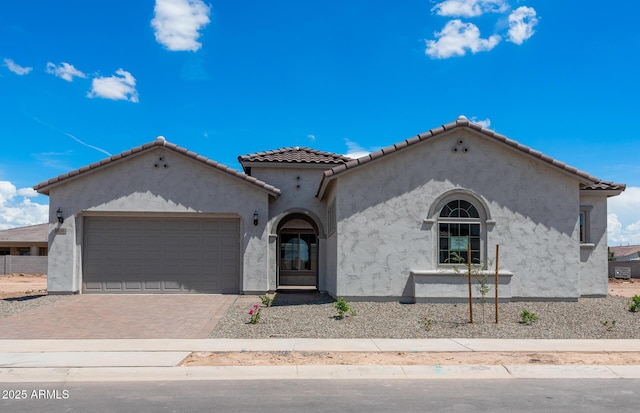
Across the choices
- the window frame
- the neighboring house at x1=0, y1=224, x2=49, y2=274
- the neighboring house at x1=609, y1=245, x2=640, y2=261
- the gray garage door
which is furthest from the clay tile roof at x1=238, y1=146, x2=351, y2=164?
the neighboring house at x1=609, y1=245, x2=640, y2=261

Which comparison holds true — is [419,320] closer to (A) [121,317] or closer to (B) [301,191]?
(A) [121,317]

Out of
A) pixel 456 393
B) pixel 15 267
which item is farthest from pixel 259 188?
pixel 15 267

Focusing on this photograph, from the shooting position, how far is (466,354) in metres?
9.84

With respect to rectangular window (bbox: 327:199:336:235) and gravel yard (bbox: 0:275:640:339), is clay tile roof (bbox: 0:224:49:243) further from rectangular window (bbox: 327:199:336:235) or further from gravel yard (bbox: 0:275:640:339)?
rectangular window (bbox: 327:199:336:235)

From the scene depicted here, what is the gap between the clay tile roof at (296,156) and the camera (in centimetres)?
2009

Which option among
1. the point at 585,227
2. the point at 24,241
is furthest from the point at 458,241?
the point at 24,241

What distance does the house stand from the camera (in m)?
15.9

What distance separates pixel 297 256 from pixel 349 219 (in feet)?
29.7

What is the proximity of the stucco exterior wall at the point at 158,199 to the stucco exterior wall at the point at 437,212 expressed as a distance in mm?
3489

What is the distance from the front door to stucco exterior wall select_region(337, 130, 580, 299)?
8.58 metres

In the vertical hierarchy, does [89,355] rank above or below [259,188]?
below

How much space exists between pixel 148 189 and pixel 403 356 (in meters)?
11.1

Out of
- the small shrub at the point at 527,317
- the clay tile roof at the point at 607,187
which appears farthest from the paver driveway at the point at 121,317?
the clay tile roof at the point at 607,187

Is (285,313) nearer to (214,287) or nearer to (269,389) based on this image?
(214,287)
